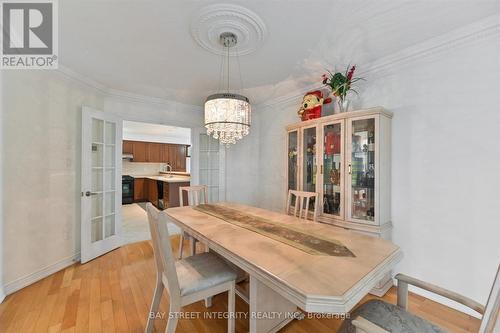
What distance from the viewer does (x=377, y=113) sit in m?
2.12

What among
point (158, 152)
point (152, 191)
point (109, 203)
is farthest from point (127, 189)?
point (109, 203)

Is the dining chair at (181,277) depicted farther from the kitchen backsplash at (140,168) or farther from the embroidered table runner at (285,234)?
the kitchen backsplash at (140,168)

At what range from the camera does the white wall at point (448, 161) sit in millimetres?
1730

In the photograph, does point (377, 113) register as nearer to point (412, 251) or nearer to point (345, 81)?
point (345, 81)

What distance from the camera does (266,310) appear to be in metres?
1.51

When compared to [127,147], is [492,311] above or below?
below

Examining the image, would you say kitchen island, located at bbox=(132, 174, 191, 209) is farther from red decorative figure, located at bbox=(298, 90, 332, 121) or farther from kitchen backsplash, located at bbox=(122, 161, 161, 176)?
red decorative figure, located at bbox=(298, 90, 332, 121)

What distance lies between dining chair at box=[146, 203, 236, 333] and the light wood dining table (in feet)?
0.75

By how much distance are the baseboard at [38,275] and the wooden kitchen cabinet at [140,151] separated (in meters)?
5.13

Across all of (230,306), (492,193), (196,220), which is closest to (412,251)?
(492,193)

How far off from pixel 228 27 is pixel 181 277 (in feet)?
6.40

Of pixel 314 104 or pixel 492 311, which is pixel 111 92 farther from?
pixel 492 311

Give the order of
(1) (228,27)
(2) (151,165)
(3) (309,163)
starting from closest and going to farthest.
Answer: (1) (228,27) < (3) (309,163) < (2) (151,165)

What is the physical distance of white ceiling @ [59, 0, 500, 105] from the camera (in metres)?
1.54
